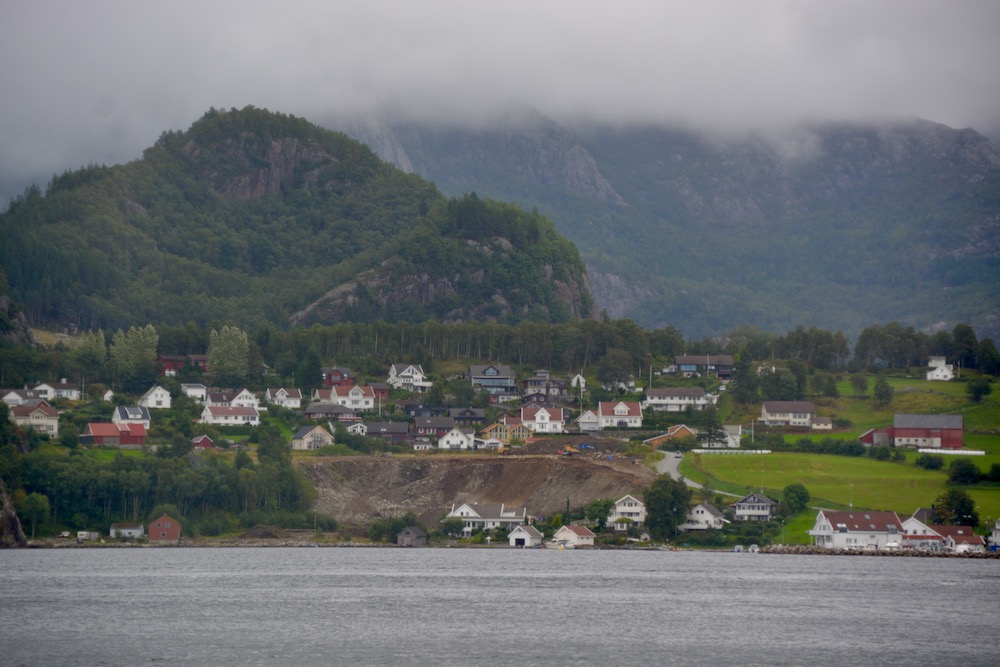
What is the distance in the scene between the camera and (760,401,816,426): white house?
138 m

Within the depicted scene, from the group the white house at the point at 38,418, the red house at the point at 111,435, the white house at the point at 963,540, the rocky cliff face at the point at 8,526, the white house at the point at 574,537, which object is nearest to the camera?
the rocky cliff face at the point at 8,526

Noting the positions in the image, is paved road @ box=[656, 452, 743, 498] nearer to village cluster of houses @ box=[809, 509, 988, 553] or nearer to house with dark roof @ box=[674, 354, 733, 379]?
village cluster of houses @ box=[809, 509, 988, 553]

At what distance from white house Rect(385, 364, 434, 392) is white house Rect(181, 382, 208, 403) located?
19.8 meters

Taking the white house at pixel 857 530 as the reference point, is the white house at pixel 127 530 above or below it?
below

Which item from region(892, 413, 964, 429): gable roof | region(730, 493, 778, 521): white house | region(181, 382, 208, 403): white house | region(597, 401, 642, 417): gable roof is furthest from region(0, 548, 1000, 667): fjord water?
region(181, 382, 208, 403): white house

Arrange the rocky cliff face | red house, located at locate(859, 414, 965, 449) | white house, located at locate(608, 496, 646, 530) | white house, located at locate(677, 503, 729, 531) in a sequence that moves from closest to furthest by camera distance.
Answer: the rocky cliff face, white house, located at locate(677, 503, 729, 531), white house, located at locate(608, 496, 646, 530), red house, located at locate(859, 414, 965, 449)

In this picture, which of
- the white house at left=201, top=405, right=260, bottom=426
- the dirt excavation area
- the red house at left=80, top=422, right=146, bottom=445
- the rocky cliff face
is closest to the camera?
the rocky cliff face

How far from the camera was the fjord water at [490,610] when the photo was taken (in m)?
56.5

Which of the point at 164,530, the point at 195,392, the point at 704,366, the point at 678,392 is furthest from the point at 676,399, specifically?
the point at 164,530

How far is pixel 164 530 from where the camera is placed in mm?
108688

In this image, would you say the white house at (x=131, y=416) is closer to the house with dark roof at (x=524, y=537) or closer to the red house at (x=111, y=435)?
the red house at (x=111, y=435)

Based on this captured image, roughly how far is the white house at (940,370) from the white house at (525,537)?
5951 cm

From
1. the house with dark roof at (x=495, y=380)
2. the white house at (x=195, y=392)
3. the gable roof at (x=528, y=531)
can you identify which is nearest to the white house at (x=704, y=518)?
the gable roof at (x=528, y=531)

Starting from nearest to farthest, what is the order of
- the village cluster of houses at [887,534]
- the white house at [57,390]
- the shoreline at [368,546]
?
the shoreline at [368,546] < the village cluster of houses at [887,534] < the white house at [57,390]
